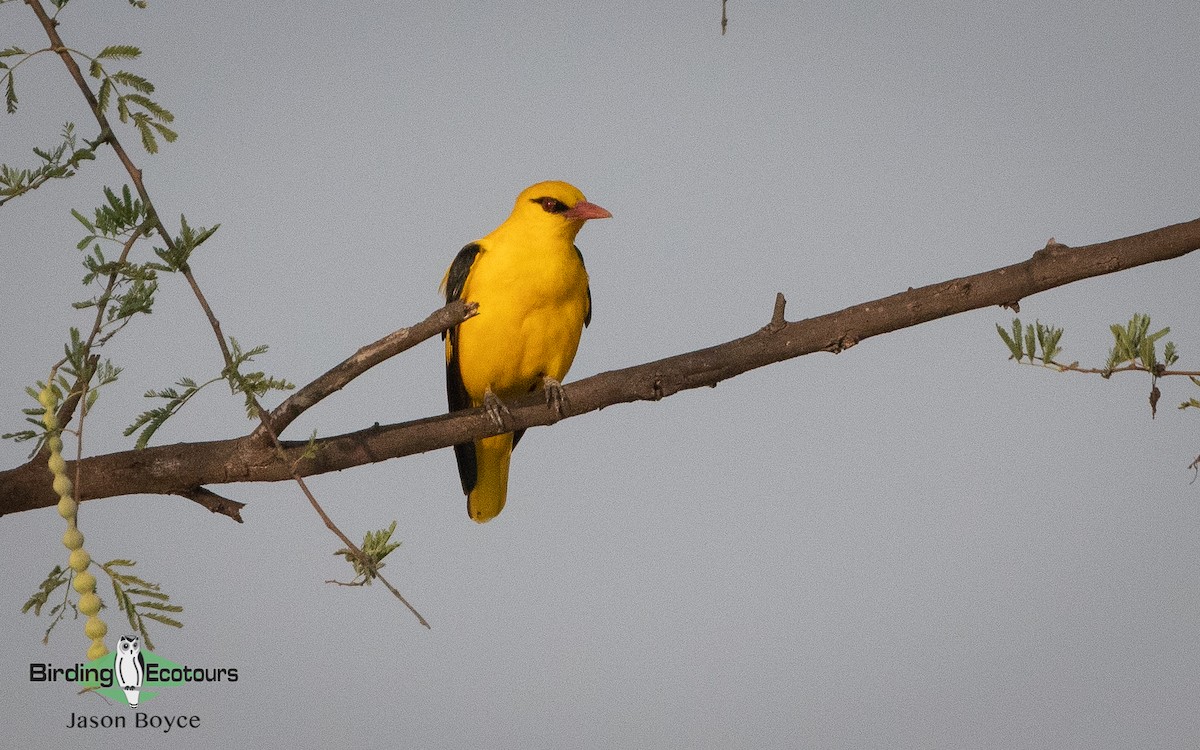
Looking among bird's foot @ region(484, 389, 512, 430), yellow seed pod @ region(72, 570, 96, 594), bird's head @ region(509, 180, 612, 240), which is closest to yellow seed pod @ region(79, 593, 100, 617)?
yellow seed pod @ region(72, 570, 96, 594)

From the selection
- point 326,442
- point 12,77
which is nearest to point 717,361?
point 326,442

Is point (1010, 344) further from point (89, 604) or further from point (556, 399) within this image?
point (89, 604)

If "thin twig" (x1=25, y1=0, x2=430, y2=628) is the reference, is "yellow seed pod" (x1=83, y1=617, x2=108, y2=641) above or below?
below

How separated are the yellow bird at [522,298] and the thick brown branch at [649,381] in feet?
2.49

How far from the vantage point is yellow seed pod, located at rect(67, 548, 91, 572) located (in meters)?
2.62

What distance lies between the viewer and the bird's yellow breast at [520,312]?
5.03 meters

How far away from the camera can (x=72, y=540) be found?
2641 millimetres

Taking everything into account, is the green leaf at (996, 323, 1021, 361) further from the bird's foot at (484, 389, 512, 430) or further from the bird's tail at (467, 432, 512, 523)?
the bird's tail at (467, 432, 512, 523)

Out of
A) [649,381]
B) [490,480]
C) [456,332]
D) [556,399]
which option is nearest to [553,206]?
[456,332]

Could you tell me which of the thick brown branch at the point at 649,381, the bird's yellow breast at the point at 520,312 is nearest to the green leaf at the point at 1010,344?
the thick brown branch at the point at 649,381

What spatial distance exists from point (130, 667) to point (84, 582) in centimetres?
60

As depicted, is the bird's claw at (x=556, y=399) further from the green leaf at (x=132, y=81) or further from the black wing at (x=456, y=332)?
the green leaf at (x=132, y=81)

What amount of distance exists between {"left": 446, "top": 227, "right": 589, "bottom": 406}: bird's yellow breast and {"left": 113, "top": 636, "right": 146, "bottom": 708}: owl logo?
217cm

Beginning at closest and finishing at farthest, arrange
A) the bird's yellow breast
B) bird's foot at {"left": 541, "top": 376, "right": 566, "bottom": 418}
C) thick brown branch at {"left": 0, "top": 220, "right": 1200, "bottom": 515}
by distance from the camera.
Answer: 1. thick brown branch at {"left": 0, "top": 220, "right": 1200, "bottom": 515}
2. bird's foot at {"left": 541, "top": 376, "right": 566, "bottom": 418}
3. the bird's yellow breast
